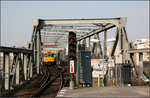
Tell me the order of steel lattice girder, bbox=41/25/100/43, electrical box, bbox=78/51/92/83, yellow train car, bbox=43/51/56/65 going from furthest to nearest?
1. yellow train car, bbox=43/51/56/65
2. steel lattice girder, bbox=41/25/100/43
3. electrical box, bbox=78/51/92/83

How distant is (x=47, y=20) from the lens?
27859 millimetres

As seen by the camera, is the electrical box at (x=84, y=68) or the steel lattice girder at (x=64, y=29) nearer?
the electrical box at (x=84, y=68)

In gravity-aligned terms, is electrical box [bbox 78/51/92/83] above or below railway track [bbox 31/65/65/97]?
above

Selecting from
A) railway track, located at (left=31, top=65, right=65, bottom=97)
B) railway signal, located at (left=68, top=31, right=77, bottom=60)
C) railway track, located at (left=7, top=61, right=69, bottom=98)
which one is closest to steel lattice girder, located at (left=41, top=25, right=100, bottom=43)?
railway track, located at (left=31, top=65, right=65, bottom=97)

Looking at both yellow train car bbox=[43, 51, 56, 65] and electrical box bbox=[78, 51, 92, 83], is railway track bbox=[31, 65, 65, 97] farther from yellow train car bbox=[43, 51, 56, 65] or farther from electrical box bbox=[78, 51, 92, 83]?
yellow train car bbox=[43, 51, 56, 65]

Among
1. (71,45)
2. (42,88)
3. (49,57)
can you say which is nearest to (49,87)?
(42,88)

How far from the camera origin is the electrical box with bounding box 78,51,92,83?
→ 60.5ft

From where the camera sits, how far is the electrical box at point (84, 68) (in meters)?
18.4

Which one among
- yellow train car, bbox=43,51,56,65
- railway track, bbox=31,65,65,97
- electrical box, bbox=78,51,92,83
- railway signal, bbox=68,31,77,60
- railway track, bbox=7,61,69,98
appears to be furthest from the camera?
yellow train car, bbox=43,51,56,65

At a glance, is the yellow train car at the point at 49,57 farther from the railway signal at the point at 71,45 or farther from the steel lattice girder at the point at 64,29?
the railway signal at the point at 71,45

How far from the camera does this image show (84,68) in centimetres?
1919

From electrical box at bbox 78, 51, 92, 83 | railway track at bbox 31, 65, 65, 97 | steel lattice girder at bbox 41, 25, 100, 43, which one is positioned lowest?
railway track at bbox 31, 65, 65, 97

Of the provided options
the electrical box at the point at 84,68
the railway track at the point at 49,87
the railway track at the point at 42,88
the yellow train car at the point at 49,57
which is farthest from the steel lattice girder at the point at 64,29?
the electrical box at the point at 84,68

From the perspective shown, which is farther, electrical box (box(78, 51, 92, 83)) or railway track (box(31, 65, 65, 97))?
electrical box (box(78, 51, 92, 83))
